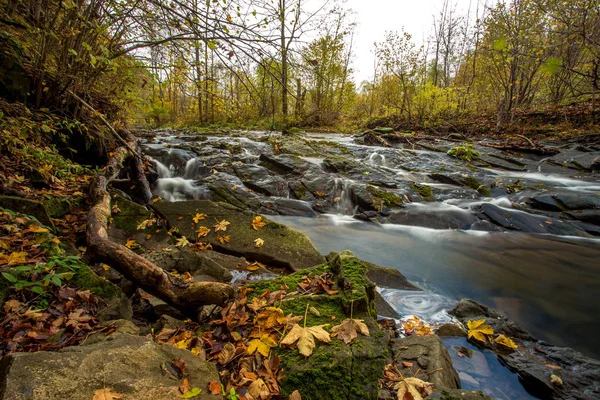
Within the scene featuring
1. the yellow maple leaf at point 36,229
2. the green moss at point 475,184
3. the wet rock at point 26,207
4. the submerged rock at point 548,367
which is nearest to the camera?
the submerged rock at point 548,367

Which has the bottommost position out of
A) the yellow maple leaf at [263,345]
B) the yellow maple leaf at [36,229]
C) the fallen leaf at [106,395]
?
the yellow maple leaf at [263,345]

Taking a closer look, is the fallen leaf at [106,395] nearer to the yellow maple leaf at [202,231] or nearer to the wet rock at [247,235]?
the wet rock at [247,235]

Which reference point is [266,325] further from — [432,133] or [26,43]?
[432,133]

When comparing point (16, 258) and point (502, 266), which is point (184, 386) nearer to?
point (16, 258)

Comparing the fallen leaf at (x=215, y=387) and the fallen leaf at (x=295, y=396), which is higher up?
the fallen leaf at (x=215, y=387)

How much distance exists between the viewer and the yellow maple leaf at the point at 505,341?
3043 millimetres

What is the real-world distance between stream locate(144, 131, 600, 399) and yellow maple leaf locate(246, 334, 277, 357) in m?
2.06

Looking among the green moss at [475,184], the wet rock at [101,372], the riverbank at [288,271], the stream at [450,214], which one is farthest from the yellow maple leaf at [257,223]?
the green moss at [475,184]

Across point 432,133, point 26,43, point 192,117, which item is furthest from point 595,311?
point 192,117

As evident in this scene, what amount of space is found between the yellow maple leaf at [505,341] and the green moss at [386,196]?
4.83 metres

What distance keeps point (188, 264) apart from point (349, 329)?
2335mm

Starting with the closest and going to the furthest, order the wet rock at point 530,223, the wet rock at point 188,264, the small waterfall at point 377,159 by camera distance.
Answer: the wet rock at point 188,264, the wet rock at point 530,223, the small waterfall at point 377,159

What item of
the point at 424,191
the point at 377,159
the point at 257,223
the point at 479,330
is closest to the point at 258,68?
the point at 257,223

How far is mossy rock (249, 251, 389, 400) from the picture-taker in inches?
66.8
